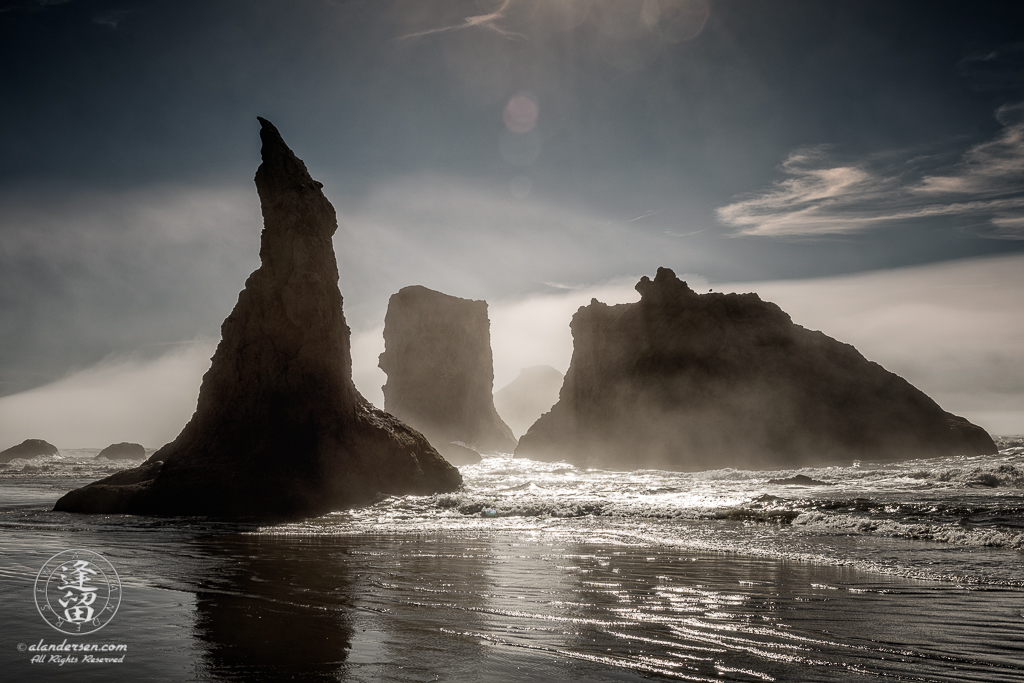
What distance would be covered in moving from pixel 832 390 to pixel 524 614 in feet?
178

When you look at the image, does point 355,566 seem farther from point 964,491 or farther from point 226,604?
point 964,491

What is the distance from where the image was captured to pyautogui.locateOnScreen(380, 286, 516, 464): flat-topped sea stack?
8575cm

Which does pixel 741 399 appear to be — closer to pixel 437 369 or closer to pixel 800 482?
pixel 800 482

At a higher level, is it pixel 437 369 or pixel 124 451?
pixel 437 369

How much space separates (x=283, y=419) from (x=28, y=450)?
81012 millimetres

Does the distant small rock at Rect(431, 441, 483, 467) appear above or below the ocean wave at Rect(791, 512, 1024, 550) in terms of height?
below

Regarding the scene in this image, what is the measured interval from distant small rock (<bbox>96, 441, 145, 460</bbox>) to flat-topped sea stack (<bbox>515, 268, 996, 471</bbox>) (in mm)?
56093

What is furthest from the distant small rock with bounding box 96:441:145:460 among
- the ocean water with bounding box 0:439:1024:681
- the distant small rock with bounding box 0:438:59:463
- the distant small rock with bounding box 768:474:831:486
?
the distant small rock with bounding box 768:474:831:486

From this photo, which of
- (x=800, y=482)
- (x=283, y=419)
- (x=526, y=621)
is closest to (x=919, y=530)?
(x=526, y=621)

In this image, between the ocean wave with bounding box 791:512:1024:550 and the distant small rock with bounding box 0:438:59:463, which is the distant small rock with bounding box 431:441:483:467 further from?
the distant small rock with bounding box 0:438:59:463

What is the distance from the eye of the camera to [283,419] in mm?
21297

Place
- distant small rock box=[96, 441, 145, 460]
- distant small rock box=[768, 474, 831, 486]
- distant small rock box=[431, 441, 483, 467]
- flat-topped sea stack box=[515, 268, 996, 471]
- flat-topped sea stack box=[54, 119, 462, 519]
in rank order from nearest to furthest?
flat-topped sea stack box=[54, 119, 462, 519], distant small rock box=[768, 474, 831, 486], flat-topped sea stack box=[515, 268, 996, 471], distant small rock box=[431, 441, 483, 467], distant small rock box=[96, 441, 145, 460]

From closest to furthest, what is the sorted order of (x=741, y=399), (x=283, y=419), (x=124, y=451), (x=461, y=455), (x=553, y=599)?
(x=553, y=599) < (x=283, y=419) < (x=741, y=399) < (x=461, y=455) < (x=124, y=451)

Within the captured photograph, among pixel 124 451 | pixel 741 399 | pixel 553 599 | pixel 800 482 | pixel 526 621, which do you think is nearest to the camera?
pixel 526 621
